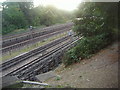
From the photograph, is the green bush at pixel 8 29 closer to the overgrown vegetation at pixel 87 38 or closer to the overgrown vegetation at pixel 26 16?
the overgrown vegetation at pixel 26 16

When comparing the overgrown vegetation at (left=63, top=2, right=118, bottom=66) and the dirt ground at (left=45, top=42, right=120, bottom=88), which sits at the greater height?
the overgrown vegetation at (left=63, top=2, right=118, bottom=66)

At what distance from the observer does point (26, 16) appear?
4766 cm

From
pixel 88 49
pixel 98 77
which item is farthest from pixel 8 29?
pixel 98 77

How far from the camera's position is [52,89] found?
5.53 meters

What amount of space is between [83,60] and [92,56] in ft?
2.19

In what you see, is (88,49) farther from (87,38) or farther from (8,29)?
(8,29)

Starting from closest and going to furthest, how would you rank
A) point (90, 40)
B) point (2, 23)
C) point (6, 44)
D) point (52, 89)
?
1. point (52, 89)
2. point (90, 40)
3. point (6, 44)
4. point (2, 23)

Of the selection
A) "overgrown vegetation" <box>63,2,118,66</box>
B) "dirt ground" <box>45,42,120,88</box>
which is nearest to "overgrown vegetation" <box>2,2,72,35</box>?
"overgrown vegetation" <box>63,2,118,66</box>

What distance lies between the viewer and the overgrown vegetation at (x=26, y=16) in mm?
40000

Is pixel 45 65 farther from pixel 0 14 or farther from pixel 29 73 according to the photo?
pixel 0 14

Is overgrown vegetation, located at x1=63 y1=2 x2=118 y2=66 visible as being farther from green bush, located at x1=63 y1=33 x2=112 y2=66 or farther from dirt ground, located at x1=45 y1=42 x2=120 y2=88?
dirt ground, located at x1=45 y1=42 x2=120 y2=88

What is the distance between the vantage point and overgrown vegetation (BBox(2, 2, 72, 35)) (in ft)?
131

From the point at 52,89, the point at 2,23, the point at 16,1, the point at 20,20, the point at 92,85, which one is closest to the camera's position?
the point at 52,89

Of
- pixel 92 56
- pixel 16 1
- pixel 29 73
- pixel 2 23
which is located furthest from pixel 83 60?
pixel 16 1
